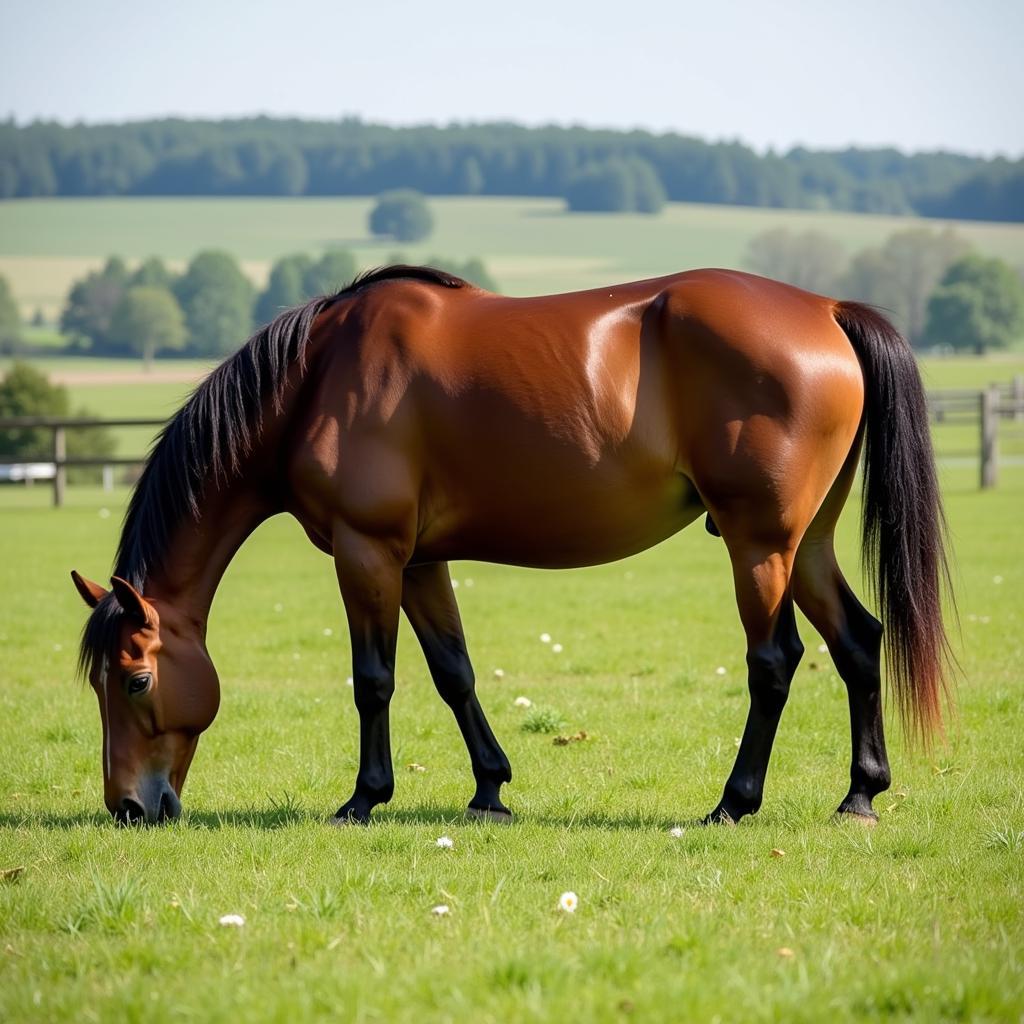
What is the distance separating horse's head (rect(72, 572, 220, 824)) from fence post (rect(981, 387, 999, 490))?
70.8 ft

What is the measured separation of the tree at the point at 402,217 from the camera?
12838 centimetres

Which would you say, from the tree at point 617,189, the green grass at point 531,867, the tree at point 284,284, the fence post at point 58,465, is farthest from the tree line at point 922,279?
the green grass at point 531,867

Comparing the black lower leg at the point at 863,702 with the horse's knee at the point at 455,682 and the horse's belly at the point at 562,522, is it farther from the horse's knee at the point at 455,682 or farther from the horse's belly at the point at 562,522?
the horse's knee at the point at 455,682

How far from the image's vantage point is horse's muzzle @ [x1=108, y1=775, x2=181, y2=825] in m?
5.77

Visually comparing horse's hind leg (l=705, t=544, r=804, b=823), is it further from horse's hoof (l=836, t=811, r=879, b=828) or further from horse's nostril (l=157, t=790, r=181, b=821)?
horse's nostril (l=157, t=790, r=181, b=821)

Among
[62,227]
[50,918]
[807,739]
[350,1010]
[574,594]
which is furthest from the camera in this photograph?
[62,227]

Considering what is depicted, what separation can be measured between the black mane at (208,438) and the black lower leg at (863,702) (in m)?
2.58

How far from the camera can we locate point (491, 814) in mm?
5906

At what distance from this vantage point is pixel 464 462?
5.84 m

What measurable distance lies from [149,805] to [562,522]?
2.06 m

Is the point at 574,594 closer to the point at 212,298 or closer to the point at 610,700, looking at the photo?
the point at 610,700

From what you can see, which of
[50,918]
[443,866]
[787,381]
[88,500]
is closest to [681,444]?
[787,381]

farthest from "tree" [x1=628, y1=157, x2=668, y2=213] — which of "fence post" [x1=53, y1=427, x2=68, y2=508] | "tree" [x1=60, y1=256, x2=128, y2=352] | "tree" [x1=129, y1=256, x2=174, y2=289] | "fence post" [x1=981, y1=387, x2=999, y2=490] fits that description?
"fence post" [x1=53, y1=427, x2=68, y2=508]

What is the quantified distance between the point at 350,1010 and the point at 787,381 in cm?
317
